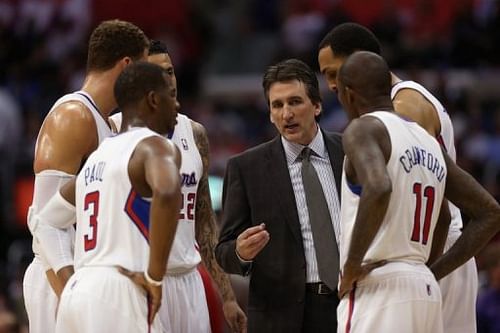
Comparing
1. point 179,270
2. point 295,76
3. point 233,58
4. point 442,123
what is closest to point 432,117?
point 442,123

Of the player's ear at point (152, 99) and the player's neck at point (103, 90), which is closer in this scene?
the player's ear at point (152, 99)

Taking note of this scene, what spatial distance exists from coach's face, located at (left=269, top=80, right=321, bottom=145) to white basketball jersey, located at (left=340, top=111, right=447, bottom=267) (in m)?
1.13

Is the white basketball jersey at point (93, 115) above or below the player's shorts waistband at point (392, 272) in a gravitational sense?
above

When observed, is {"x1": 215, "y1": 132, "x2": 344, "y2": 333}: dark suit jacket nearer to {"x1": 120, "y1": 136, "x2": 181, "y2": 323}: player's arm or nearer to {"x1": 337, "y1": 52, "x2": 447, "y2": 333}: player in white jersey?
{"x1": 337, "y1": 52, "x2": 447, "y2": 333}: player in white jersey

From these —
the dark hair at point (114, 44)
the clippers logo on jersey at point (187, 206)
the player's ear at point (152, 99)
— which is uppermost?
the dark hair at point (114, 44)

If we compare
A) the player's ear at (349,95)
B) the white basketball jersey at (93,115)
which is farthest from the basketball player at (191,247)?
the player's ear at (349,95)

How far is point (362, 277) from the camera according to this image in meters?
6.25

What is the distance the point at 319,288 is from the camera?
Result: 23.6ft

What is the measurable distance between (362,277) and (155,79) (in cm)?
145

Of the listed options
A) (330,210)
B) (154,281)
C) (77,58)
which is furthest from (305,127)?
(77,58)

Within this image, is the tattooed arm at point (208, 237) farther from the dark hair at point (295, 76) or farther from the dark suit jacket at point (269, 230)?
the dark hair at point (295, 76)

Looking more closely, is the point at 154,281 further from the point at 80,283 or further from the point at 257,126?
the point at 257,126

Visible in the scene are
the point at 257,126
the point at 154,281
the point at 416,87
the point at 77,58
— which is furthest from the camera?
the point at 77,58

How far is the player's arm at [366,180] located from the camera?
599 cm
